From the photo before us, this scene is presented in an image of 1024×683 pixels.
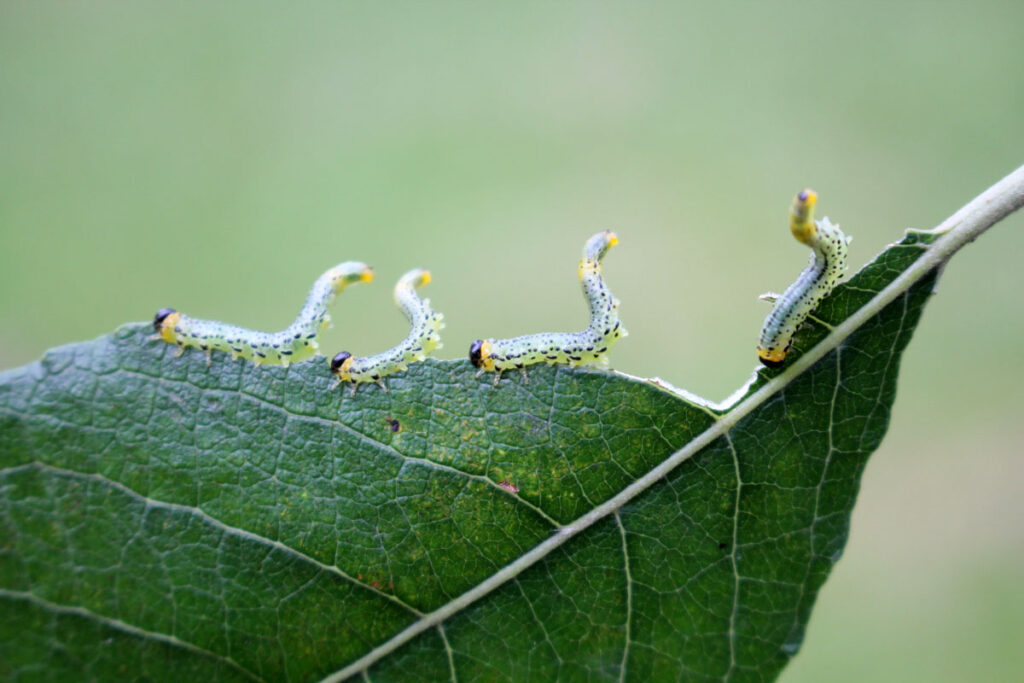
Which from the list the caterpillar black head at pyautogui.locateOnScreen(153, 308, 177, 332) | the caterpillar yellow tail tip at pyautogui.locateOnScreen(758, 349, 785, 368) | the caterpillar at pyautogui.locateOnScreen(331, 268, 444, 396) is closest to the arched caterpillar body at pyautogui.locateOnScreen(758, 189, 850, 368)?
the caterpillar yellow tail tip at pyautogui.locateOnScreen(758, 349, 785, 368)

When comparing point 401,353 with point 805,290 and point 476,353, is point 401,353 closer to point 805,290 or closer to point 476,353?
point 476,353

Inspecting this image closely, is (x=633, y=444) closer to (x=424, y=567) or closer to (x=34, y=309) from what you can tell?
(x=424, y=567)

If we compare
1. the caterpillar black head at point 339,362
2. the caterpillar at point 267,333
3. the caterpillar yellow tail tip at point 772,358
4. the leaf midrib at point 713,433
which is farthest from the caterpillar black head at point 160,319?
the caterpillar yellow tail tip at point 772,358

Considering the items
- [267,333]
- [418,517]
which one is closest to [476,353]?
[418,517]

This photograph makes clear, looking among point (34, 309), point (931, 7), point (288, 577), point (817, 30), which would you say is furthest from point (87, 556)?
point (931, 7)

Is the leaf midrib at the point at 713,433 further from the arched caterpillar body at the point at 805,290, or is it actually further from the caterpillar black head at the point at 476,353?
the caterpillar black head at the point at 476,353

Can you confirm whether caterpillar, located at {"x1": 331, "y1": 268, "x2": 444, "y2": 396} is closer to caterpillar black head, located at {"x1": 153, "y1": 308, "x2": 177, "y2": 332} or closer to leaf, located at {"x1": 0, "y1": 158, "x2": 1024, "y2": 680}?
leaf, located at {"x1": 0, "y1": 158, "x2": 1024, "y2": 680}
